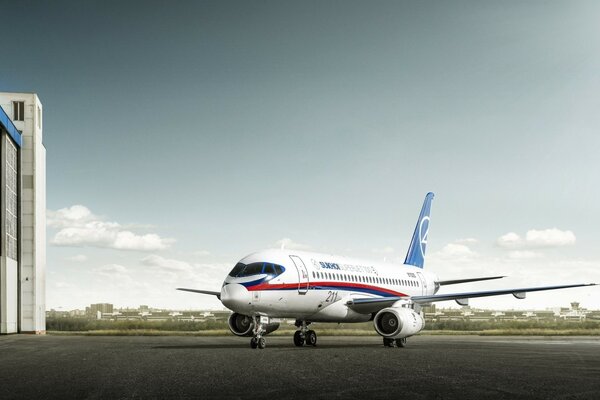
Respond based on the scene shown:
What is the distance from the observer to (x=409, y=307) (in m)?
31.6

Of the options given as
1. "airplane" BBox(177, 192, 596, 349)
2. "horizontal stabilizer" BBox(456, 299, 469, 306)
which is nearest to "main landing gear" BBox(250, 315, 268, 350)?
"airplane" BBox(177, 192, 596, 349)

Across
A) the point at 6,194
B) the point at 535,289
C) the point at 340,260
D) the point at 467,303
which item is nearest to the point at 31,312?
the point at 6,194

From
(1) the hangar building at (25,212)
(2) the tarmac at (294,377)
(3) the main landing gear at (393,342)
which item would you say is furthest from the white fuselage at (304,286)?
(1) the hangar building at (25,212)

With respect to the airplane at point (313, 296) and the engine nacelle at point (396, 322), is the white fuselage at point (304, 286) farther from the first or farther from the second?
the engine nacelle at point (396, 322)

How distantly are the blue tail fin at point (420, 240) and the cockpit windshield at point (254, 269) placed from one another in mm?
20123

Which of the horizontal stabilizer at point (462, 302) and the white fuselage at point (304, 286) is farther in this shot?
the horizontal stabilizer at point (462, 302)

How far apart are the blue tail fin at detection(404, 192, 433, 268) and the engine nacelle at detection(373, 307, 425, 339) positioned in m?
15.7

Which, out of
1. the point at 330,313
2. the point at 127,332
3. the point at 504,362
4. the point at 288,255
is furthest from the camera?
the point at 127,332

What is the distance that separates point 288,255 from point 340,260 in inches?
190

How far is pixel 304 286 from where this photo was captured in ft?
91.8

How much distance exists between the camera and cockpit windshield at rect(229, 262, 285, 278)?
2606 centimetres

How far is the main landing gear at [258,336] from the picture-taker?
25125 millimetres

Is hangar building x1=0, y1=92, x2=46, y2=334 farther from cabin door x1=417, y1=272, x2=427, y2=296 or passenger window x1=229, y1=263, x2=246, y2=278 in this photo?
passenger window x1=229, y1=263, x2=246, y2=278

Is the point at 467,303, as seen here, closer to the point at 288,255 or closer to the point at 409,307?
the point at 409,307
